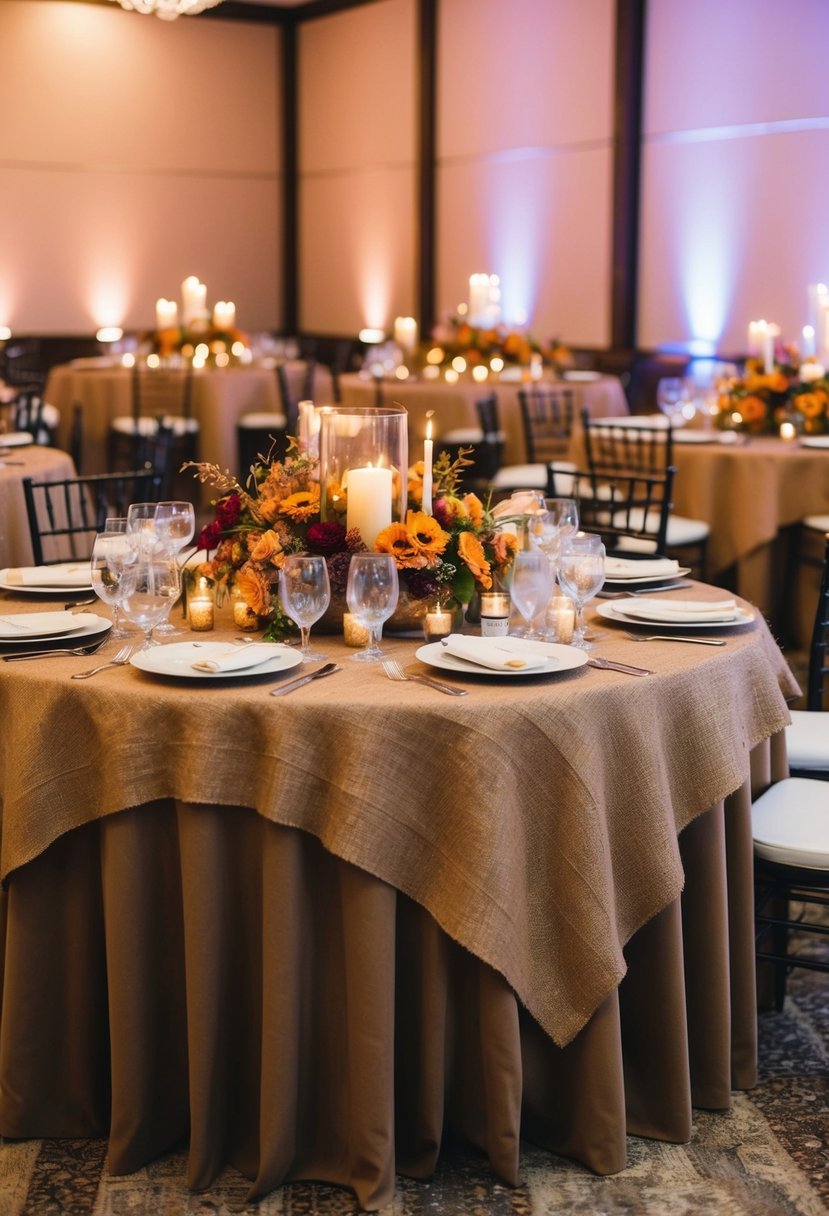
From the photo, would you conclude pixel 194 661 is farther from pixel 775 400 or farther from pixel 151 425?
pixel 151 425

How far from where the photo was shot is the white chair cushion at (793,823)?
279 centimetres

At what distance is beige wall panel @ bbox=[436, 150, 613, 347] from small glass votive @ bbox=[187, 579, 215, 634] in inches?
304

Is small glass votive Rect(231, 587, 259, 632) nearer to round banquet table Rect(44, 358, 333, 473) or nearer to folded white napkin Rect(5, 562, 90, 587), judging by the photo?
folded white napkin Rect(5, 562, 90, 587)

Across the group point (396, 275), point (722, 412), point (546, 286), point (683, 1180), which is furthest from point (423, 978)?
point (396, 275)

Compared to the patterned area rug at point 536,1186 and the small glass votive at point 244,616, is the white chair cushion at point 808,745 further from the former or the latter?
the small glass votive at point 244,616

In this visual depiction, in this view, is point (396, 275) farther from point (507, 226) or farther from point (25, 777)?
point (25, 777)

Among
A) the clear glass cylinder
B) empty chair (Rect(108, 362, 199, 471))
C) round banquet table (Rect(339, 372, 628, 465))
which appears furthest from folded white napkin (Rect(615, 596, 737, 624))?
empty chair (Rect(108, 362, 199, 471))

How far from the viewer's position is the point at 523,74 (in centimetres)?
1069

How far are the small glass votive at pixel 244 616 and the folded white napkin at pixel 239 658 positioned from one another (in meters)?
0.29

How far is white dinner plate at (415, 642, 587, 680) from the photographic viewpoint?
2451mm

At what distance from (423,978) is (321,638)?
0.70 meters

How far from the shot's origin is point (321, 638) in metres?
2.82

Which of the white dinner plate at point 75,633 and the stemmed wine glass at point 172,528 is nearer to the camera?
the white dinner plate at point 75,633

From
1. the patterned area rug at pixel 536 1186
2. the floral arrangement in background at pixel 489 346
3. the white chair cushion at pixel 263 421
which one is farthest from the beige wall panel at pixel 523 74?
the patterned area rug at pixel 536 1186
